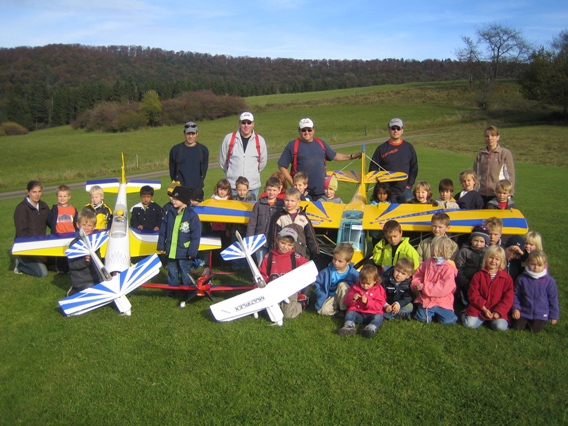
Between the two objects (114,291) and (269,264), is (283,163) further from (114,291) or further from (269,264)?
(114,291)

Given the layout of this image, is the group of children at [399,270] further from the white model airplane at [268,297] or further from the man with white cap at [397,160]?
the man with white cap at [397,160]

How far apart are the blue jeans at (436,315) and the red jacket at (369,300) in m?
0.40

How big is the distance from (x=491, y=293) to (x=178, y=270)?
3659 mm

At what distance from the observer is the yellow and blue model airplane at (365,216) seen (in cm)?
634

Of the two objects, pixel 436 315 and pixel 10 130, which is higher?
pixel 10 130

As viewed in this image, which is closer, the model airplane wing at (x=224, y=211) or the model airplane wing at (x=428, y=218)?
the model airplane wing at (x=428, y=218)

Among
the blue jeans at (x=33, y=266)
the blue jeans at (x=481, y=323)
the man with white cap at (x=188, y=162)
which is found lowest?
the blue jeans at (x=33, y=266)

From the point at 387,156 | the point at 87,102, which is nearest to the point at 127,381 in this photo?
the point at 387,156

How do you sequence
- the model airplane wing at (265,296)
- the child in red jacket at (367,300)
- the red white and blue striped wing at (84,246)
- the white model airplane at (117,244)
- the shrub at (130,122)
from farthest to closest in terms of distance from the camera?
the shrub at (130,122)
the white model airplane at (117,244)
the red white and blue striped wing at (84,246)
the child in red jacket at (367,300)
the model airplane wing at (265,296)

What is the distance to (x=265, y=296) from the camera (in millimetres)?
5012

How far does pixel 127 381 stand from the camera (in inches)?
165

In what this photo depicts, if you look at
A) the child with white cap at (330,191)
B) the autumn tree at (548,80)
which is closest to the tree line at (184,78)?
the autumn tree at (548,80)

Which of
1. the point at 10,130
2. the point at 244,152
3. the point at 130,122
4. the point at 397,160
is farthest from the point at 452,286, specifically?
the point at 10,130

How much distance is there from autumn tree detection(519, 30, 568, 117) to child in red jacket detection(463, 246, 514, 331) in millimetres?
52106
